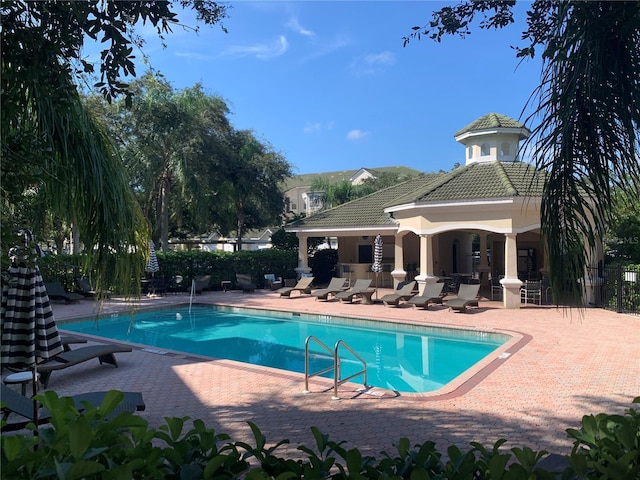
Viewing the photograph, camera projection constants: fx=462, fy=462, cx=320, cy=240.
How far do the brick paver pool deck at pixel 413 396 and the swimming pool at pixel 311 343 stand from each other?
64.2 inches

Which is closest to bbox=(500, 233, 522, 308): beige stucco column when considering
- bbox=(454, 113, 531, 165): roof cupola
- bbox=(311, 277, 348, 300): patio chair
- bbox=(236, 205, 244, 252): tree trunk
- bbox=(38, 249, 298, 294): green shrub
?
bbox=(454, 113, 531, 165): roof cupola

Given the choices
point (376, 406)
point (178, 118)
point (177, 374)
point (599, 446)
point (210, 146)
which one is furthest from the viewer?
point (210, 146)

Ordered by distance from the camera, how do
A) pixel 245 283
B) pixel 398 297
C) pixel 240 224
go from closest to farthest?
pixel 398 297 → pixel 245 283 → pixel 240 224

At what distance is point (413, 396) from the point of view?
8125 mm

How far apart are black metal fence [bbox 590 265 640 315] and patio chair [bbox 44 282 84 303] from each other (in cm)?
2089

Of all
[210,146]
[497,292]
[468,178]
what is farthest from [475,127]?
[210,146]

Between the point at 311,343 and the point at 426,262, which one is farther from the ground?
the point at 426,262

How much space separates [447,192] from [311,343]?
998 cm

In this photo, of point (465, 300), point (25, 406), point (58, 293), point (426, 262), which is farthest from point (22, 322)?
point (426, 262)

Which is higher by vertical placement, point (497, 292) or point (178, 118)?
point (178, 118)

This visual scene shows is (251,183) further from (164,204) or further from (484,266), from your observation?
(484,266)

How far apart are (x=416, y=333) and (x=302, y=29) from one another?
457 inches

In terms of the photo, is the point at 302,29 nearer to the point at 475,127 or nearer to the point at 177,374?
the point at 177,374

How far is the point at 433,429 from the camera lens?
649 cm
